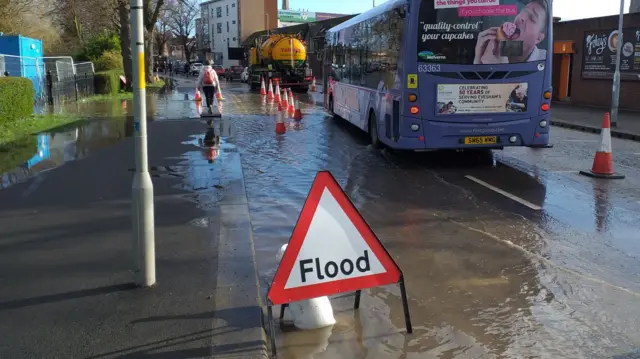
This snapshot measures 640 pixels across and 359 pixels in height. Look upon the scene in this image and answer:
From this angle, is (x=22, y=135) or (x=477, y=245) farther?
(x=22, y=135)

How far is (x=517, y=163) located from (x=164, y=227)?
24.7 ft

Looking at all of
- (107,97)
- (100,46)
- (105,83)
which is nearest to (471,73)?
(107,97)

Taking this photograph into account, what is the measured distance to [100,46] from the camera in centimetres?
4353

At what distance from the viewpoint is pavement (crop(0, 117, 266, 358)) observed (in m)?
3.84

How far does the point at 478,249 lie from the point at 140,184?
140 inches

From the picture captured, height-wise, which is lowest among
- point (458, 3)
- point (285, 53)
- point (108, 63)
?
point (108, 63)

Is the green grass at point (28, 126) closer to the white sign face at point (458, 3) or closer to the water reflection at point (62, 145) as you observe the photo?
the water reflection at point (62, 145)

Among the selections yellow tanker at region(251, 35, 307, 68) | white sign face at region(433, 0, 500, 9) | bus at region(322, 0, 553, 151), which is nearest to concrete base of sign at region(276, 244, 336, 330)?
bus at region(322, 0, 553, 151)

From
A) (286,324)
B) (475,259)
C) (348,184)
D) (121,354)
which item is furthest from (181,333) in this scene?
(348,184)

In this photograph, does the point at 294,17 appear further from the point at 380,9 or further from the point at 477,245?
the point at 477,245

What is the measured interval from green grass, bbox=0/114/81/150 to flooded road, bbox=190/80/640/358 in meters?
5.23

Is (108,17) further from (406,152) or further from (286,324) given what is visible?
(286,324)

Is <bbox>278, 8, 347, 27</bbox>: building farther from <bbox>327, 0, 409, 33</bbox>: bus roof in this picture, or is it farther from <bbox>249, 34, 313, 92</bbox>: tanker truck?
<bbox>327, 0, 409, 33</bbox>: bus roof

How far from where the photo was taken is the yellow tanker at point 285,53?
124ft
